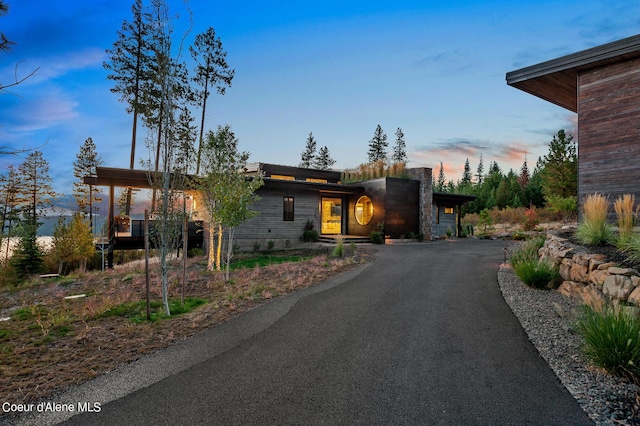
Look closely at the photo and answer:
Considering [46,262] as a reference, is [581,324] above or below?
above

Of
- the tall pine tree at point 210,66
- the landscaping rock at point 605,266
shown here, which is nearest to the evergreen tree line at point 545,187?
the landscaping rock at point 605,266

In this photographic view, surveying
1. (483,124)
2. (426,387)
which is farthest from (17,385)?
(483,124)

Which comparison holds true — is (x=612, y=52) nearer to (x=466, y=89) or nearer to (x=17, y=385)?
(x=466, y=89)

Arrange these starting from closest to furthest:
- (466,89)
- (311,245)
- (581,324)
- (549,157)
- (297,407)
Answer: (297,407) < (581,324) < (466,89) < (311,245) < (549,157)

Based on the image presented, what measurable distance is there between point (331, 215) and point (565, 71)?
1557cm

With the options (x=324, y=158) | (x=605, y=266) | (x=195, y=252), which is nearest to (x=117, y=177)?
(x=195, y=252)

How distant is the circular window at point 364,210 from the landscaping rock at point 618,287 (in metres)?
15.3

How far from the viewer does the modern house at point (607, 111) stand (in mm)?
7367

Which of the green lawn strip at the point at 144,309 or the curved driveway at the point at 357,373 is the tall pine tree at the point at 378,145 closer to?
the curved driveway at the point at 357,373

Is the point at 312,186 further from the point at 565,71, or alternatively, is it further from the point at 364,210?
the point at 565,71

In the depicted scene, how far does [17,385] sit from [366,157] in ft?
157

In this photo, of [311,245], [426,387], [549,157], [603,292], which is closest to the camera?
[426,387]

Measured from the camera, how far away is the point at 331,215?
22250mm

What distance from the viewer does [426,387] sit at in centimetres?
322
